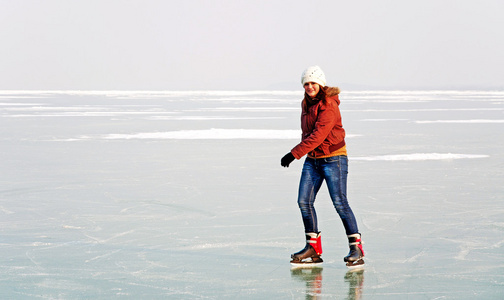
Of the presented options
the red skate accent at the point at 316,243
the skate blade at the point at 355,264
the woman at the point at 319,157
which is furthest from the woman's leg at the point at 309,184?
the skate blade at the point at 355,264

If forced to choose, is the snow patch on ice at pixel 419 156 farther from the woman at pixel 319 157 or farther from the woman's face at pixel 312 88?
the woman's face at pixel 312 88

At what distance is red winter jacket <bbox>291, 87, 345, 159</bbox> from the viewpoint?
426 cm

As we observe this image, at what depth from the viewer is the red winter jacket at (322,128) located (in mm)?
4258

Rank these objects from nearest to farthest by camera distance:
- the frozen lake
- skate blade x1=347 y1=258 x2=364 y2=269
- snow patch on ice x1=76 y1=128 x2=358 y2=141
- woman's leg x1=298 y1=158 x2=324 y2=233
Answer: the frozen lake → skate blade x1=347 y1=258 x2=364 y2=269 → woman's leg x1=298 y1=158 x2=324 y2=233 → snow patch on ice x1=76 y1=128 x2=358 y2=141

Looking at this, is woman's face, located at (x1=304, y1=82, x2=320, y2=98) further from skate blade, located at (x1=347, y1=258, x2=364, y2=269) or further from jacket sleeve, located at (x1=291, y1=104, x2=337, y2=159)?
skate blade, located at (x1=347, y1=258, x2=364, y2=269)

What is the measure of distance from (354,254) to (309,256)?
0.26 meters

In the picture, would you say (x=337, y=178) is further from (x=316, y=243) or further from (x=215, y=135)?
(x=215, y=135)

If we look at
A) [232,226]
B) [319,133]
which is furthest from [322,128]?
[232,226]

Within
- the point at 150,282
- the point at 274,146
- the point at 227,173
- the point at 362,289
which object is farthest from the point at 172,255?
the point at 274,146

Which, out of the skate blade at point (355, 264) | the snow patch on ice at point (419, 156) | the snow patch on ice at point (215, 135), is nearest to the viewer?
the skate blade at point (355, 264)

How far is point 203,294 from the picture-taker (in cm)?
385

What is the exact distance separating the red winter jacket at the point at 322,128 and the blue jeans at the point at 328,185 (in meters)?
0.07

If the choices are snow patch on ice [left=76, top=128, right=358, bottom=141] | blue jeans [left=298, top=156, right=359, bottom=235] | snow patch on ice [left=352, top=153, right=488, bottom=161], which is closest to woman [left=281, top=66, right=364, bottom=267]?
blue jeans [left=298, top=156, right=359, bottom=235]

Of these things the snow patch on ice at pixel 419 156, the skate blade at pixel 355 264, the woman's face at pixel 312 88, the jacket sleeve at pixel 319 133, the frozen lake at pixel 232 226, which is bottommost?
the snow patch on ice at pixel 419 156
